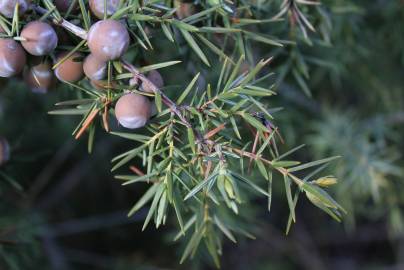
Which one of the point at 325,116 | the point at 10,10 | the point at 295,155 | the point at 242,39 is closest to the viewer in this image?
the point at 10,10

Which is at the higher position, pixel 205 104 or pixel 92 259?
pixel 205 104

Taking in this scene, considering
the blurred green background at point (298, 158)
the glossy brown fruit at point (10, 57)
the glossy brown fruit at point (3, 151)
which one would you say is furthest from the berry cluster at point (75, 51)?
the blurred green background at point (298, 158)

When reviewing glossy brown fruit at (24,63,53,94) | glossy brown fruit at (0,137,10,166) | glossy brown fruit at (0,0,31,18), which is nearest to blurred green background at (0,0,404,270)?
glossy brown fruit at (0,137,10,166)

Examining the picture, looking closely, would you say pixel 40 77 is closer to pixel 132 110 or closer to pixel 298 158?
pixel 132 110

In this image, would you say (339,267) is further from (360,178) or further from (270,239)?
(360,178)

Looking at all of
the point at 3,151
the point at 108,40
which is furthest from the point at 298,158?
the point at 108,40

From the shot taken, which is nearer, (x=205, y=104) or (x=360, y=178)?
(x=205, y=104)

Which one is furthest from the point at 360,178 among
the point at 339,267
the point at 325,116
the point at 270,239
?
the point at 339,267
